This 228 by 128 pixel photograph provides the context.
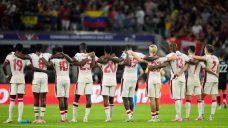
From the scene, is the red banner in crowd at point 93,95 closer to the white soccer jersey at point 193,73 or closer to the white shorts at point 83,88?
the white soccer jersey at point 193,73

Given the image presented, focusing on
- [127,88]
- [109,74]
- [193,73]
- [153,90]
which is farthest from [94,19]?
[153,90]

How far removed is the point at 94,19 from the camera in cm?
4481

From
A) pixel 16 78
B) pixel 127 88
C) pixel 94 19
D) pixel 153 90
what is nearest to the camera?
pixel 16 78

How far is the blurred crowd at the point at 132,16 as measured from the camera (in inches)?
1704

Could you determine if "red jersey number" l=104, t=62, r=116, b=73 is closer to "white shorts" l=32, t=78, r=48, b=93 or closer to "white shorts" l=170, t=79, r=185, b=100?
"white shorts" l=170, t=79, r=185, b=100

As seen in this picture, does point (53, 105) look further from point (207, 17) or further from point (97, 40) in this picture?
point (207, 17)

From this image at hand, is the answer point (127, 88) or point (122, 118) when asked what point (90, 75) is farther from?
point (122, 118)

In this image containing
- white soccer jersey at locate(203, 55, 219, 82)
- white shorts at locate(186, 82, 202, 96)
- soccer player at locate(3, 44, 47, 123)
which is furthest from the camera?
white shorts at locate(186, 82, 202, 96)

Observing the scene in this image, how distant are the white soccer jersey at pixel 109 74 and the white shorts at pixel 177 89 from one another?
218cm

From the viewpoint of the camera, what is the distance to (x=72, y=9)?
45.0 m

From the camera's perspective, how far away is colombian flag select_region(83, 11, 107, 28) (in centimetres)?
4478

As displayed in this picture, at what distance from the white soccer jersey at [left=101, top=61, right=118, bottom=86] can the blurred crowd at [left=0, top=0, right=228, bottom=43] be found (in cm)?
1519

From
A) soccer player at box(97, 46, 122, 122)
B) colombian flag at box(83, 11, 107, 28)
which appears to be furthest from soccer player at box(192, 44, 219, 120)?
colombian flag at box(83, 11, 107, 28)

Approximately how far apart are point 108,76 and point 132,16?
17.4m
